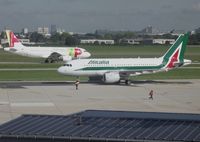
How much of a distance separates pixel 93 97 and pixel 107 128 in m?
31.9

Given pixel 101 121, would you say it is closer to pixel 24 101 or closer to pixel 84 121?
pixel 84 121

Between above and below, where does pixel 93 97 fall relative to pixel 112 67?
below

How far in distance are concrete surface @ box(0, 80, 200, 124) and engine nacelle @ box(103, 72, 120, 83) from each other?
86cm

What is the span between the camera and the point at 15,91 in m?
63.5

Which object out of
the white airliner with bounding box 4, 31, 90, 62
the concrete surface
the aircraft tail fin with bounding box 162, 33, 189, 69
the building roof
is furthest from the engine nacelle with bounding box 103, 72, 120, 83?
the white airliner with bounding box 4, 31, 90, 62

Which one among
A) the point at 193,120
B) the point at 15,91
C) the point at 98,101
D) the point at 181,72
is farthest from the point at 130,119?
the point at 181,72

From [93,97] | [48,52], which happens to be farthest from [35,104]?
[48,52]

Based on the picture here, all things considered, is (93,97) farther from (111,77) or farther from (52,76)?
(52,76)

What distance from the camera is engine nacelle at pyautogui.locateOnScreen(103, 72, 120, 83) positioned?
7081 cm

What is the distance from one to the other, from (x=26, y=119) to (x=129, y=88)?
39422 mm

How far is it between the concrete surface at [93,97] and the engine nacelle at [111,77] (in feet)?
2.81

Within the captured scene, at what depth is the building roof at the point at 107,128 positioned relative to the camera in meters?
24.2

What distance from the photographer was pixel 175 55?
7638 centimetres

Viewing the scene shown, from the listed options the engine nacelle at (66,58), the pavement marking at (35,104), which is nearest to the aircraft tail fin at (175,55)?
the pavement marking at (35,104)
